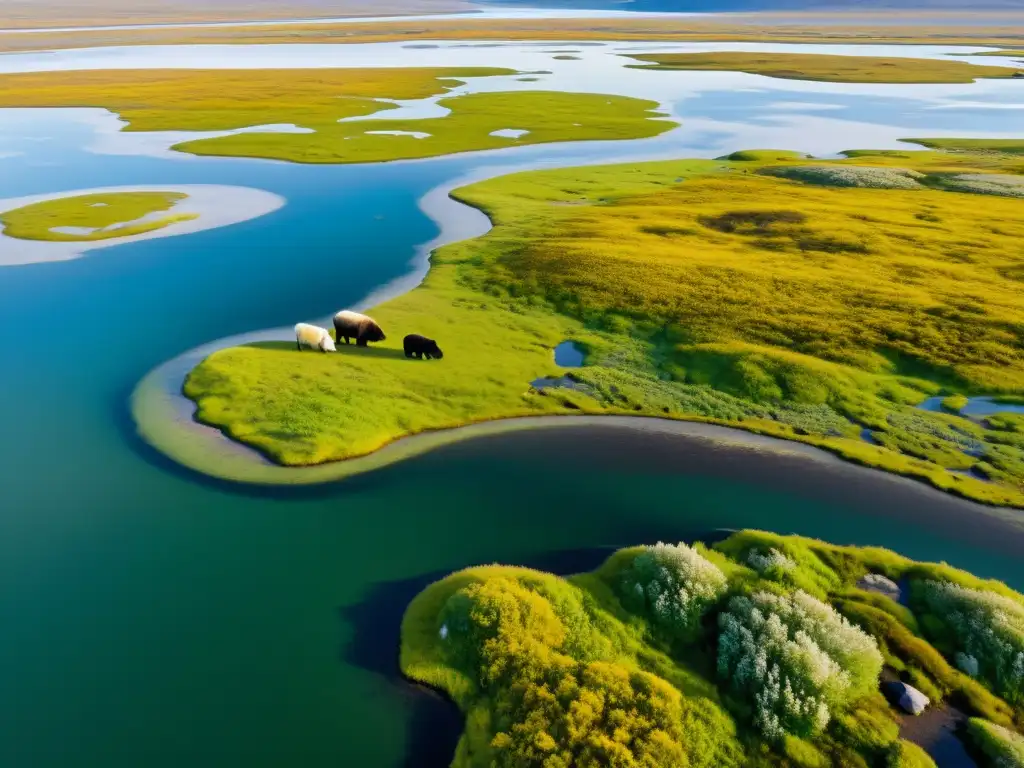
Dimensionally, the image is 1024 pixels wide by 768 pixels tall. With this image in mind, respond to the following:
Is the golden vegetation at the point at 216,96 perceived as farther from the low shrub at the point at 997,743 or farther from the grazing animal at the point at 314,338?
the low shrub at the point at 997,743

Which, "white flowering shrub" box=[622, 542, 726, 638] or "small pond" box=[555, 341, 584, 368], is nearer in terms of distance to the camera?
"white flowering shrub" box=[622, 542, 726, 638]

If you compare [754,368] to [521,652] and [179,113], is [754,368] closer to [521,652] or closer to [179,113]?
[521,652]

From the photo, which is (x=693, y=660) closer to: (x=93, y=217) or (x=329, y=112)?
(x=93, y=217)

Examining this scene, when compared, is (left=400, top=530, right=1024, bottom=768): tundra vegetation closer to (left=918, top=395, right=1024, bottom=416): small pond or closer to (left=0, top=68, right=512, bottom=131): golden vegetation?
(left=918, top=395, right=1024, bottom=416): small pond

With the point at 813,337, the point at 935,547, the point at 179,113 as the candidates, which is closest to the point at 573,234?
the point at 813,337

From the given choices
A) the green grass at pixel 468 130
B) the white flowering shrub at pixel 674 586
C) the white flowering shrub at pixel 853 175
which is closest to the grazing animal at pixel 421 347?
the white flowering shrub at pixel 674 586

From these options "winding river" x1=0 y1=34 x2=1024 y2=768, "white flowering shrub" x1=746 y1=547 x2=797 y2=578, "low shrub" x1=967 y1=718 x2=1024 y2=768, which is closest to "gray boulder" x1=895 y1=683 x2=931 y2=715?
"low shrub" x1=967 y1=718 x2=1024 y2=768

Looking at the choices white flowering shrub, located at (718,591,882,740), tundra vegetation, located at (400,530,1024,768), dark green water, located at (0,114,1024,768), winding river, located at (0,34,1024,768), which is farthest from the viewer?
winding river, located at (0,34,1024,768)
